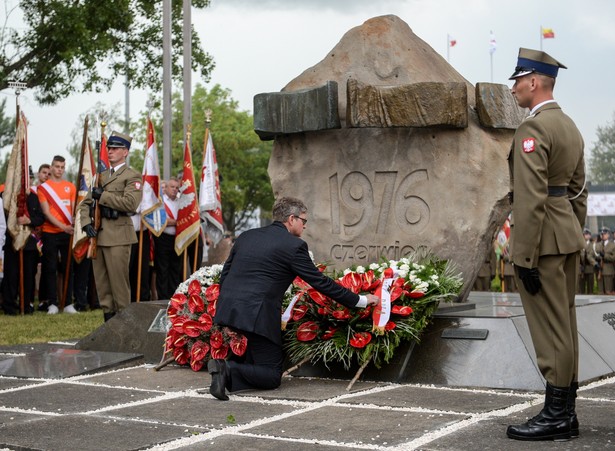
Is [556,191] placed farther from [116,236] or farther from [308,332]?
[116,236]

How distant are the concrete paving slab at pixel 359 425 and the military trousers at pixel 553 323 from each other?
0.72m

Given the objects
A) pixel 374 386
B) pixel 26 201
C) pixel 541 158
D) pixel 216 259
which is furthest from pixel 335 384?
pixel 216 259

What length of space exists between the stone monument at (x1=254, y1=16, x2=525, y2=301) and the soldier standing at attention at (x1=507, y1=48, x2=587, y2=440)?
10.0 ft

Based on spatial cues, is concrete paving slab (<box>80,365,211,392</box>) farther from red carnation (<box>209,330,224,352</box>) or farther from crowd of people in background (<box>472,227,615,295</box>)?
crowd of people in background (<box>472,227,615,295</box>)

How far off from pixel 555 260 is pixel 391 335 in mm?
2202

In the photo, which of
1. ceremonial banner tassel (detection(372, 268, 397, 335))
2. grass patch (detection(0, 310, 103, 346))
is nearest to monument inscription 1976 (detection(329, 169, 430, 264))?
ceremonial banner tassel (detection(372, 268, 397, 335))

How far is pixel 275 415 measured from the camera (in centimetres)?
626

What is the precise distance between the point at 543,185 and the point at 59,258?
1085 cm

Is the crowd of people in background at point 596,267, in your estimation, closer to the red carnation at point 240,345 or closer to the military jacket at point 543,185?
the red carnation at point 240,345

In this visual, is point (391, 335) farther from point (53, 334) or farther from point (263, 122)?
point (53, 334)

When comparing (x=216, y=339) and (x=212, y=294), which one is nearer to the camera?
(x=216, y=339)

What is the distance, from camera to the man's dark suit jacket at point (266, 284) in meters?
7.23

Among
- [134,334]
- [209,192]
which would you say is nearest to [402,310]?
[134,334]

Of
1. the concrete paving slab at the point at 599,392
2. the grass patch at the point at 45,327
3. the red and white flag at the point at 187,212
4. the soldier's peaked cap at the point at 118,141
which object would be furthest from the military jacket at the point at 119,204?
the concrete paving slab at the point at 599,392
